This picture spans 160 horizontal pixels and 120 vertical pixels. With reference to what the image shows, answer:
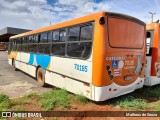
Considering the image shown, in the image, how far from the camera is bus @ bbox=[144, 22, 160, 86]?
7.67m

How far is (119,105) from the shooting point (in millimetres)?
5914

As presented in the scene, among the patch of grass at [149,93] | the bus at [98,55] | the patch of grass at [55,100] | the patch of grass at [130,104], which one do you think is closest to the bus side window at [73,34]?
the bus at [98,55]

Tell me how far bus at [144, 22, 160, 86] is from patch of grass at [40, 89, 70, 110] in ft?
10.8

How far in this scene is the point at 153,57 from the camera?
766cm

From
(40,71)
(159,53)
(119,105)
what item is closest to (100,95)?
(119,105)

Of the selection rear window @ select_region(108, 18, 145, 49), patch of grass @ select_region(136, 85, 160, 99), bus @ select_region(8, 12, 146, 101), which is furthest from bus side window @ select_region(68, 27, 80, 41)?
patch of grass @ select_region(136, 85, 160, 99)

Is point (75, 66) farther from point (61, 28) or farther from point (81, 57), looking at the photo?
point (61, 28)

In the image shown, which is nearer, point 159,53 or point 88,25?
point 88,25

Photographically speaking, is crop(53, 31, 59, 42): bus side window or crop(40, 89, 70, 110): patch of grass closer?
crop(40, 89, 70, 110): patch of grass

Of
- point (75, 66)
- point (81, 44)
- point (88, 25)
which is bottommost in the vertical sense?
point (75, 66)

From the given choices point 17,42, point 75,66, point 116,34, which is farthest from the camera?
point 17,42

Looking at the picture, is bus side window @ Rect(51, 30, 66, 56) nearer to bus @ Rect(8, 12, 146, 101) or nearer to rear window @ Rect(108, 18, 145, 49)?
bus @ Rect(8, 12, 146, 101)

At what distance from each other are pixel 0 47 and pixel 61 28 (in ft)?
156

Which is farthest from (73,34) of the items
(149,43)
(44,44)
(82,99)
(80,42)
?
(149,43)
